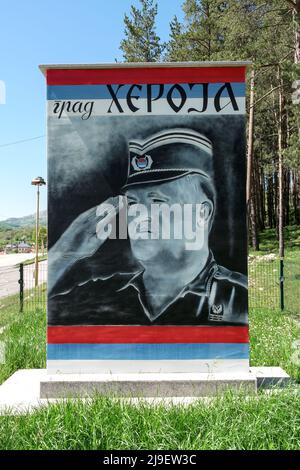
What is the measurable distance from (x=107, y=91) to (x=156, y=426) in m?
3.48

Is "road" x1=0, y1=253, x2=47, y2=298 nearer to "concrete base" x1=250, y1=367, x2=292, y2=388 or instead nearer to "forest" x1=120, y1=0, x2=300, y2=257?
"forest" x1=120, y1=0, x2=300, y2=257

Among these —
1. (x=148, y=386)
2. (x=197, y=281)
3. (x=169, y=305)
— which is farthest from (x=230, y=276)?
(x=148, y=386)

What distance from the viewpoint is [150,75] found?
5.43 meters

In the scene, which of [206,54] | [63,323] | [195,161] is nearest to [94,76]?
[195,161]

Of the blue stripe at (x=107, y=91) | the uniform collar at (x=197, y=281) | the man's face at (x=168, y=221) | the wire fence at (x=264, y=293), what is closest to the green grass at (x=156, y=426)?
the uniform collar at (x=197, y=281)

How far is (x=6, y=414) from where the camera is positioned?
14.9 ft

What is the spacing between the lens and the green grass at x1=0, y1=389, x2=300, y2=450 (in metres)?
3.91

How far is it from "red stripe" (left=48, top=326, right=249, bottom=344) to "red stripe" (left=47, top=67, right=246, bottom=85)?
8.89 feet

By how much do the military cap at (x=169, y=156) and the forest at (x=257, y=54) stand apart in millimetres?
12116

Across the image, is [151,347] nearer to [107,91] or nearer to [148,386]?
[148,386]

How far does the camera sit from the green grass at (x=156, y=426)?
12.8 ft
